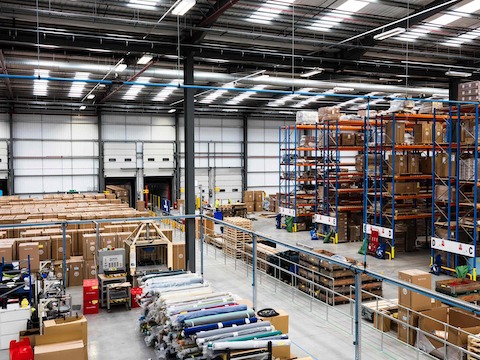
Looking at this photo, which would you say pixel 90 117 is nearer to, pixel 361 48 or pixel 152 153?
pixel 152 153

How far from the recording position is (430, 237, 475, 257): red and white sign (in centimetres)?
1140

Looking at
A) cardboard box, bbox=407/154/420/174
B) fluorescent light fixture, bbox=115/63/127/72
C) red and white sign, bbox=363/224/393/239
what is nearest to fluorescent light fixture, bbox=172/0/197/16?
fluorescent light fixture, bbox=115/63/127/72

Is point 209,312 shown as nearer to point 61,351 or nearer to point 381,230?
point 61,351

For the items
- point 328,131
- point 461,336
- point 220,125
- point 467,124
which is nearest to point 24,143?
point 220,125

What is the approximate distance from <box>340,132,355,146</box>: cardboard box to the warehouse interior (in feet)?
0.28

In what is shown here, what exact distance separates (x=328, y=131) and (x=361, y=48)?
16.9 ft

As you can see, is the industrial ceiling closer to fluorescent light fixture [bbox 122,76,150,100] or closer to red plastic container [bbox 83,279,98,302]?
fluorescent light fixture [bbox 122,76,150,100]

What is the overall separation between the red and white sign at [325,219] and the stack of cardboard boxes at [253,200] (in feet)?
34.1

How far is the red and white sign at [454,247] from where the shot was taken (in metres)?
11.4

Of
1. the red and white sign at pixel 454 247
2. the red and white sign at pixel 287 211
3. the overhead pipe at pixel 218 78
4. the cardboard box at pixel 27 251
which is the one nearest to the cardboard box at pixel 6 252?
the cardboard box at pixel 27 251

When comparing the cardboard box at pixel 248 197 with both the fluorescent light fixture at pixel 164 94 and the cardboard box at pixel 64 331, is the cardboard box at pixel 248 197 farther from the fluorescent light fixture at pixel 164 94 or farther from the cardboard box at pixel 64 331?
the cardboard box at pixel 64 331

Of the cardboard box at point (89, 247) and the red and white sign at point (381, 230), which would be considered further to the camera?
the red and white sign at point (381, 230)

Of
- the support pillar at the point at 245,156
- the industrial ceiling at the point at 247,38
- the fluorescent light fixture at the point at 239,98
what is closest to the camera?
the industrial ceiling at the point at 247,38

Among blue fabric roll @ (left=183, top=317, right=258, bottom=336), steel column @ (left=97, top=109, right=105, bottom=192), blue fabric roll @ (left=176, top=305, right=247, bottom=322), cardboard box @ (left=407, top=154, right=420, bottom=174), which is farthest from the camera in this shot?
steel column @ (left=97, top=109, right=105, bottom=192)
